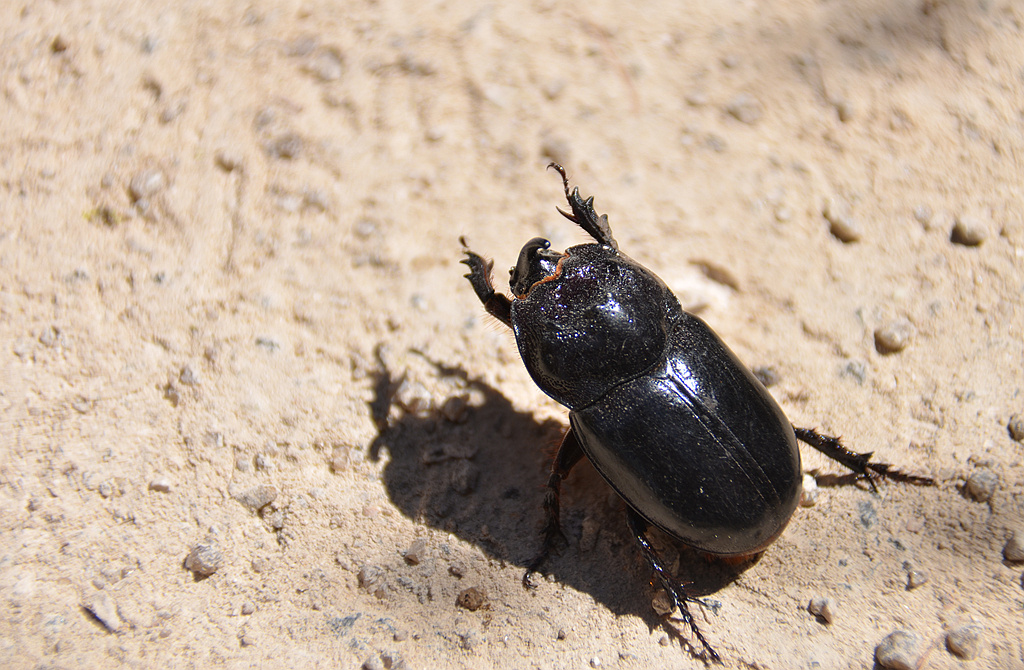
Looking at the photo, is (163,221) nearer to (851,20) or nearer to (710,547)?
(710,547)

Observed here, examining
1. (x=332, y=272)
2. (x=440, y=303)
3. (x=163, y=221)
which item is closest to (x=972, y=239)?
(x=440, y=303)

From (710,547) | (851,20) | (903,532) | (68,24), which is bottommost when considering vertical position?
(903,532)

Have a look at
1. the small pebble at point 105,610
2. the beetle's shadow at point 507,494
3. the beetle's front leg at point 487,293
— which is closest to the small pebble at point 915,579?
the beetle's shadow at point 507,494

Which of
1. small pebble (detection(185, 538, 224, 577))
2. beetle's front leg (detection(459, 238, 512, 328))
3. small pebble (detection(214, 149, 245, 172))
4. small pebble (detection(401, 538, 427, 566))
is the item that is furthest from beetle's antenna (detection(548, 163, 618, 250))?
small pebble (detection(185, 538, 224, 577))

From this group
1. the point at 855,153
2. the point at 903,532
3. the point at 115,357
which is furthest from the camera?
the point at 855,153

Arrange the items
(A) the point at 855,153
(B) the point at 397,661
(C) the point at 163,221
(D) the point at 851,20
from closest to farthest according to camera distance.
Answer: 1. (B) the point at 397,661
2. (C) the point at 163,221
3. (A) the point at 855,153
4. (D) the point at 851,20

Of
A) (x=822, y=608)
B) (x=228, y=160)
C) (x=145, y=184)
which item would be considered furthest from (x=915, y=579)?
(x=145, y=184)

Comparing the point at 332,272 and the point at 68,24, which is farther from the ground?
the point at 68,24

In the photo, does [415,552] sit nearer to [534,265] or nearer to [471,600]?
[471,600]
